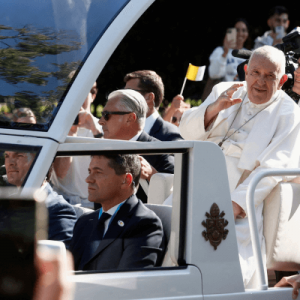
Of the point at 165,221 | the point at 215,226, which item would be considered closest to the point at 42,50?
Result: the point at 165,221

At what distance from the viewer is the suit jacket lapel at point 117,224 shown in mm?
2215

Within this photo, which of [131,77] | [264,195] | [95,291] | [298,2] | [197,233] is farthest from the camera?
[298,2]

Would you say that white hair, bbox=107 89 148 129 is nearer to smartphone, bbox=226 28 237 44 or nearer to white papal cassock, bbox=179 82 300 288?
white papal cassock, bbox=179 82 300 288

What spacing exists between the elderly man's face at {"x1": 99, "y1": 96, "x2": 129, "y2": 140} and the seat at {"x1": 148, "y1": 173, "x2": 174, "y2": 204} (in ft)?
2.68

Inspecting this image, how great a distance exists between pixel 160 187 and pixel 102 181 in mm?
761

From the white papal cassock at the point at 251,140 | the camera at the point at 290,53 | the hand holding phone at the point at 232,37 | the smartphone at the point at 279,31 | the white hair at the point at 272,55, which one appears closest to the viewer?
the white papal cassock at the point at 251,140

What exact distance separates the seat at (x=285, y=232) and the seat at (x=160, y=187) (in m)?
0.63

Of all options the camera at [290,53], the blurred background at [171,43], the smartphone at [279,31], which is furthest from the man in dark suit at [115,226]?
the blurred background at [171,43]

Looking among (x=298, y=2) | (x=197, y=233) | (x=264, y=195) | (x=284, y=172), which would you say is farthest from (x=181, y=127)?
(x=298, y=2)

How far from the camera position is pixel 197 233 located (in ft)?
7.33

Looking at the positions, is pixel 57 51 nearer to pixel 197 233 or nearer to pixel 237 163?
pixel 197 233

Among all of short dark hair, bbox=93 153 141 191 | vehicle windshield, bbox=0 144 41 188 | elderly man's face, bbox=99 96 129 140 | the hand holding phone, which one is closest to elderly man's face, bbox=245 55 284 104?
elderly man's face, bbox=99 96 129 140

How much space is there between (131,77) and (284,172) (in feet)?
8.40

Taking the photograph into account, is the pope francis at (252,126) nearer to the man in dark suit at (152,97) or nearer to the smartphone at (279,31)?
the man in dark suit at (152,97)
